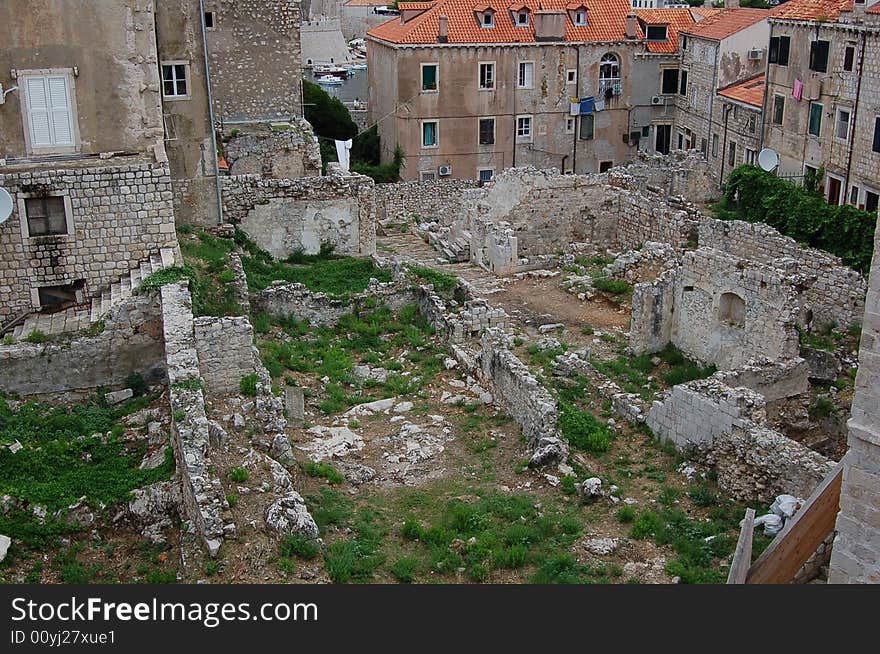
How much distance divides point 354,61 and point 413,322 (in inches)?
1721

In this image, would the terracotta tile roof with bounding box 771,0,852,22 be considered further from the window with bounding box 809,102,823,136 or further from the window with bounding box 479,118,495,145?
the window with bounding box 479,118,495,145

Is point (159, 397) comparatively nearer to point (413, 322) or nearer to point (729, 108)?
point (413, 322)

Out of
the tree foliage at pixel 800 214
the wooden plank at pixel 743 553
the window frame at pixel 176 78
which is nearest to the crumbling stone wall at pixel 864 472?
the wooden plank at pixel 743 553

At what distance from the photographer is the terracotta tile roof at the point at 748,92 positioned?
34812 mm

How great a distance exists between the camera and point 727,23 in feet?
129

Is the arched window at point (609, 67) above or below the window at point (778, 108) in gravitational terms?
above

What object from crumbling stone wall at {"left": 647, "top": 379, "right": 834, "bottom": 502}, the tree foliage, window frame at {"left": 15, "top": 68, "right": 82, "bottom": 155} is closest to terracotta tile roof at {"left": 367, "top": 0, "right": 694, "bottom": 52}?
the tree foliage

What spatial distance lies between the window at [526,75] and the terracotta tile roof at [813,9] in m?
10.5

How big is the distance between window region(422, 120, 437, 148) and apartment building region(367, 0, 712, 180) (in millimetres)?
41

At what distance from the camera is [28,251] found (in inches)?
690

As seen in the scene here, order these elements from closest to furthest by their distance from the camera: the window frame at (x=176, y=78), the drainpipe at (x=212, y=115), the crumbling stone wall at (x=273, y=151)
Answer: the drainpipe at (x=212, y=115)
the window frame at (x=176, y=78)
the crumbling stone wall at (x=273, y=151)

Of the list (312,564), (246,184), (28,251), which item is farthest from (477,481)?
(246,184)

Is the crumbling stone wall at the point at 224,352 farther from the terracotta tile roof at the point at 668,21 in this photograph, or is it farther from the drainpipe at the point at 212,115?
the terracotta tile roof at the point at 668,21

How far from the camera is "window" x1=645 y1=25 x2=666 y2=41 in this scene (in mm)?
43188
